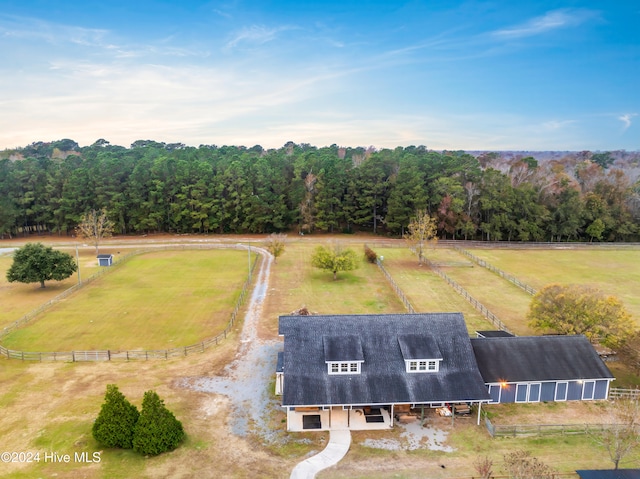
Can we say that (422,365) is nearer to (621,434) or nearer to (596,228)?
(621,434)

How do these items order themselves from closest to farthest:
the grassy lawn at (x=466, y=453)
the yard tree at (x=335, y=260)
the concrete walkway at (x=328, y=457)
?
the concrete walkway at (x=328, y=457) < the grassy lawn at (x=466, y=453) < the yard tree at (x=335, y=260)

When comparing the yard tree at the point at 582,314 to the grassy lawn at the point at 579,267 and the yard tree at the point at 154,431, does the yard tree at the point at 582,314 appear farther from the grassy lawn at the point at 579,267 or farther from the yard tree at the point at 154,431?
the yard tree at the point at 154,431

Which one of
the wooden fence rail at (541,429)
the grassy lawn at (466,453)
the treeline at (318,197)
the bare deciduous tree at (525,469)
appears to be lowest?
the grassy lawn at (466,453)

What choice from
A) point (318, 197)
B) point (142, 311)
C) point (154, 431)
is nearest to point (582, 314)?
point (154, 431)

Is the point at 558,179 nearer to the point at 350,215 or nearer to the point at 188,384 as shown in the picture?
the point at 350,215

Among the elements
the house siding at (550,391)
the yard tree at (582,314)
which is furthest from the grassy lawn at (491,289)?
the house siding at (550,391)
